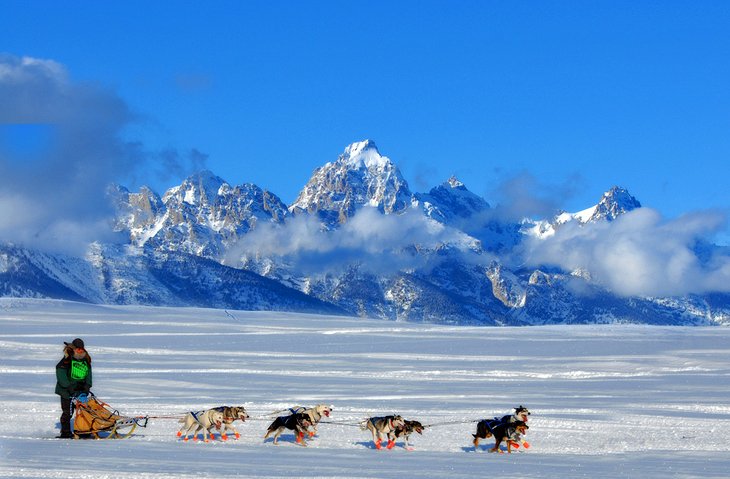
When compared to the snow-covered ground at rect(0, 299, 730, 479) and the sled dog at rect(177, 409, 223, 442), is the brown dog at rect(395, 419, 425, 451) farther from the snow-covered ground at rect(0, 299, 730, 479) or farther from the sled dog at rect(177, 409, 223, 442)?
the sled dog at rect(177, 409, 223, 442)

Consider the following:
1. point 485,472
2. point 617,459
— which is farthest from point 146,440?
point 617,459

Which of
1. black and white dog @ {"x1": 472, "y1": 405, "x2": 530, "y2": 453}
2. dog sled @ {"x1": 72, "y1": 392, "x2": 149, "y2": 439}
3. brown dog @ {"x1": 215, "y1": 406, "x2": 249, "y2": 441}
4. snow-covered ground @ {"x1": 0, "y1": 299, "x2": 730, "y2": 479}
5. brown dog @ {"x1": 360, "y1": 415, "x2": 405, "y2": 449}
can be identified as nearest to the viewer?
snow-covered ground @ {"x1": 0, "y1": 299, "x2": 730, "y2": 479}

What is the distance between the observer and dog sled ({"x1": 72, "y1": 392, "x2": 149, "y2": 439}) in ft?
65.7

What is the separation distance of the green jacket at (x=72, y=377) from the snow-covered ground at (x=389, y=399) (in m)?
1.09

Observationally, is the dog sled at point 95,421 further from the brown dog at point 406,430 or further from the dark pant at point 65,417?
the brown dog at point 406,430

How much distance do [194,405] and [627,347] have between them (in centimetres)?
2712

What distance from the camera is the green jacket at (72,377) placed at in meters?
20.2

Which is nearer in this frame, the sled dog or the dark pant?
the sled dog

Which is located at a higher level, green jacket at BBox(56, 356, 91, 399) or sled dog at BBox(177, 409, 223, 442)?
green jacket at BBox(56, 356, 91, 399)

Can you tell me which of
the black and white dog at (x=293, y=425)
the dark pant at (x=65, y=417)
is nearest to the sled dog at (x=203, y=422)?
the black and white dog at (x=293, y=425)

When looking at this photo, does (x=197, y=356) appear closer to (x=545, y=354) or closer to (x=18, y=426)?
(x=545, y=354)

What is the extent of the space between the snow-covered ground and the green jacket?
1.09 m

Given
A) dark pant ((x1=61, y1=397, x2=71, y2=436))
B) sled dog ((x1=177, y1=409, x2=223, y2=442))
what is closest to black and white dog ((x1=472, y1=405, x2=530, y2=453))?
sled dog ((x1=177, y1=409, x2=223, y2=442))

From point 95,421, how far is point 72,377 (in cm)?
106
